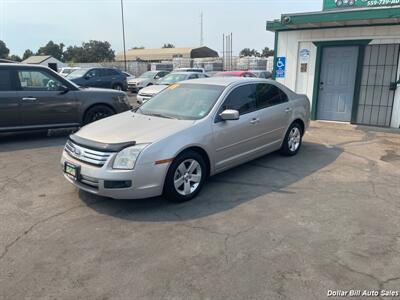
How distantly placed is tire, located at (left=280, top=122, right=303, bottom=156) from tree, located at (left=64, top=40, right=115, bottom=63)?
8575 centimetres

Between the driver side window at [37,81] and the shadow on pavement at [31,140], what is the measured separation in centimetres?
97

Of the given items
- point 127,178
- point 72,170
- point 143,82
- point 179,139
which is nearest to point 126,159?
point 127,178

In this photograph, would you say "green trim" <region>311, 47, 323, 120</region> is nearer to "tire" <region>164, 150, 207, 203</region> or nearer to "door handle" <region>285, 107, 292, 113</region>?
"door handle" <region>285, 107, 292, 113</region>

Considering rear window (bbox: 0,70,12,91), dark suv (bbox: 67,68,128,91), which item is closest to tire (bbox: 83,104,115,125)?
rear window (bbox: 0,70,12,91)

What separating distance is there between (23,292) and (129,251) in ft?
3.18

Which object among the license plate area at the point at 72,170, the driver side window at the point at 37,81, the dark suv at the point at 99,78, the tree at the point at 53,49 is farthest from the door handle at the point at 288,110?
the tree at the point at 53,49

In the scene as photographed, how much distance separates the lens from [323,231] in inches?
154

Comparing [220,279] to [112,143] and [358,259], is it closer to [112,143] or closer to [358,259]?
[358,259]

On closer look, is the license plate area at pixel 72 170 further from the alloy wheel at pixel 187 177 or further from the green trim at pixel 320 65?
the green trim at pixel 320 65

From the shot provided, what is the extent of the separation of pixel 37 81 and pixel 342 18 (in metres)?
7.45

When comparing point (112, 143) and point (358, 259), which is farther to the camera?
point (112, 143)

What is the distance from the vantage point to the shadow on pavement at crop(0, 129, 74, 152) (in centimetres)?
757

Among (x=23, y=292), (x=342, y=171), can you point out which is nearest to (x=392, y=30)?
(x=342, y=171)

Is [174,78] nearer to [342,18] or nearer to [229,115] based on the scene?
[342,18]
